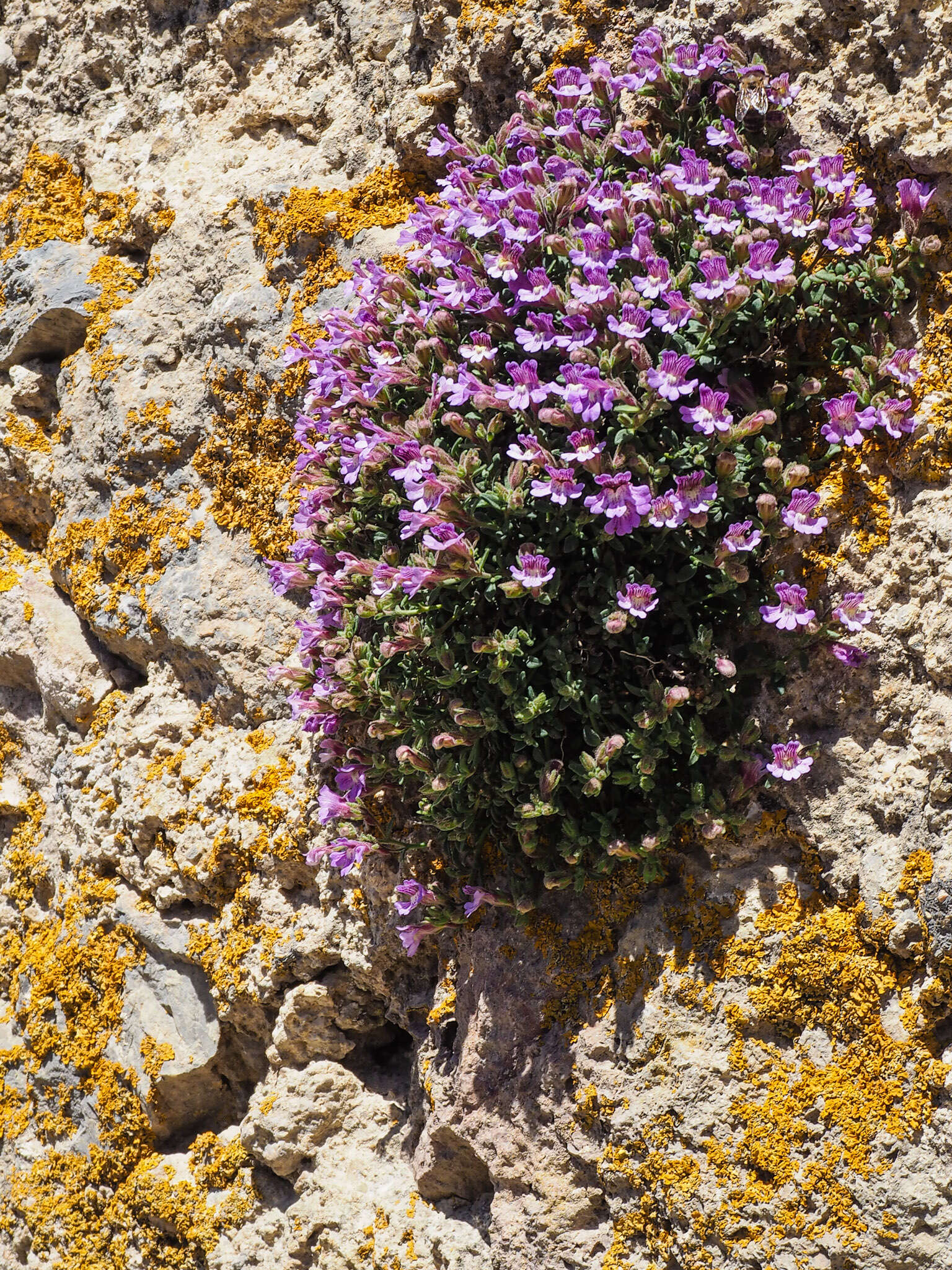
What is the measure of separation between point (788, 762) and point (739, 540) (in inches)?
23.9

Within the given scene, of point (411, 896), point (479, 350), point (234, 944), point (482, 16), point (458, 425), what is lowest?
point (234, 944)

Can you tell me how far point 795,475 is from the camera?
2896 mm

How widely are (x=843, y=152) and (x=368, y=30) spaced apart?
2.23 m

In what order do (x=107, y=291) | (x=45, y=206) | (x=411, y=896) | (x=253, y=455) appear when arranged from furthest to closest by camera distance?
(x=45, y=206) < (x=107, y=291) < (x=253, y=455) < (x=411, y=896)

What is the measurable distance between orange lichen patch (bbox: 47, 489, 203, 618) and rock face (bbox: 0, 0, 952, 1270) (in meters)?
0.02

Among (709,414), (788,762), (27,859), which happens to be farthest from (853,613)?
(27,859)

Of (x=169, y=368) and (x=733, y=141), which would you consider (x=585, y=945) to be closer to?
(x=733, y=141)

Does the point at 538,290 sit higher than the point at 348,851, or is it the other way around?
the point at 538,290

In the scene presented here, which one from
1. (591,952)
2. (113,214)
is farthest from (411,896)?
(113,214)

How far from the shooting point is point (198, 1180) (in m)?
4.00

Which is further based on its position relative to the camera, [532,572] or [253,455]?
[253,455]

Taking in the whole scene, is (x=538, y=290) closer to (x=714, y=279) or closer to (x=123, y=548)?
(x=714, y=279)

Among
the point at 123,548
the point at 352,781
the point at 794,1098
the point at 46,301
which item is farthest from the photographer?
the point at 46,301

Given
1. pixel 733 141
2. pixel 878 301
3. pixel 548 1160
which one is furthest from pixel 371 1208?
pixel 733 141
